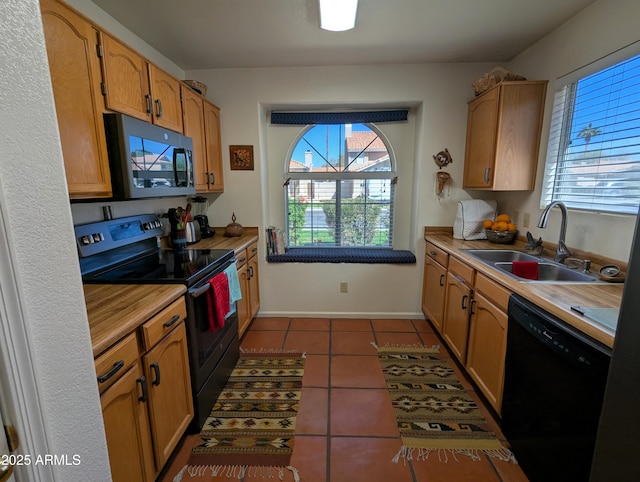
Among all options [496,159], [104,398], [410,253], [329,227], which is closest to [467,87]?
[496,159]

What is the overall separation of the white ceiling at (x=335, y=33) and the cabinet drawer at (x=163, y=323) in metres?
1.80

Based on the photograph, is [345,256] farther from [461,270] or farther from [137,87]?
[137,87]

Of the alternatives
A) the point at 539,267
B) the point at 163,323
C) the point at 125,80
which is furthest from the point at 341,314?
the point at 125,80

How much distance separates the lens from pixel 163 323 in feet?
4.34

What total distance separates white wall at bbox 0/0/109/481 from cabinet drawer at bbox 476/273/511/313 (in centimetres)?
179

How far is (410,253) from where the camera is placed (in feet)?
10.3

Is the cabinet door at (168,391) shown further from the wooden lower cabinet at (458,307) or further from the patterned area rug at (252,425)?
the wooden lower cabinet at (458,307)

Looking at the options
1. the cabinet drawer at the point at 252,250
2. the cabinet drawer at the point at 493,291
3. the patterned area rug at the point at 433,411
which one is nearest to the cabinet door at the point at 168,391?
the patterned area rug at the point at 433,411

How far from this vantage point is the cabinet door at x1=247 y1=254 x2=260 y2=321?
280 centimetres

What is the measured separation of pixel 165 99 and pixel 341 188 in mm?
1865

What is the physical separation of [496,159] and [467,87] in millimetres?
907

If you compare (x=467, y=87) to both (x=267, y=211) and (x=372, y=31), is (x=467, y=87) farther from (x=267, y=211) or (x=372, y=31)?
(x=267, y=211)

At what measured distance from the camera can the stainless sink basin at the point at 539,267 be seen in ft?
5.45

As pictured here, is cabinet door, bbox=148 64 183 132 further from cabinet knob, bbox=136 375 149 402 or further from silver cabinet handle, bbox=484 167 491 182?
silver cabinet handle, bbox=484 167 491 182
